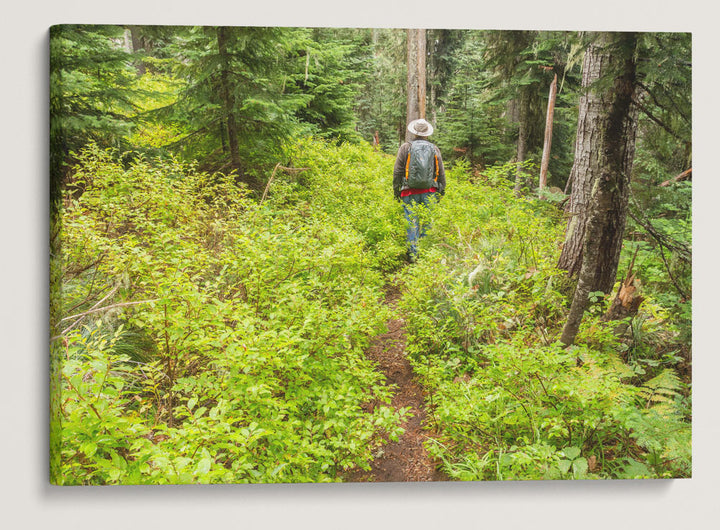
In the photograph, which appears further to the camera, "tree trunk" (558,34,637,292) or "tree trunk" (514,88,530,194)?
"tree trunk" (514,88,530,194)

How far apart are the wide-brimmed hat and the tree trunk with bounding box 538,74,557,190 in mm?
934

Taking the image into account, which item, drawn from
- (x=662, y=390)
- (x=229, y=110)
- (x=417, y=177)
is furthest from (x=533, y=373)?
(x=229, y=110)

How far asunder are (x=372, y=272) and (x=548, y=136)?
1703 millimetres

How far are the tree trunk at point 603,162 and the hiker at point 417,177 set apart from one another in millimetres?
1168

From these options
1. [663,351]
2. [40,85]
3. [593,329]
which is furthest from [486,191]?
[40,85]

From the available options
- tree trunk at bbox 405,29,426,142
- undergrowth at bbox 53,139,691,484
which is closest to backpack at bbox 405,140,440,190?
tree trunk at bbox 405,29,426,142

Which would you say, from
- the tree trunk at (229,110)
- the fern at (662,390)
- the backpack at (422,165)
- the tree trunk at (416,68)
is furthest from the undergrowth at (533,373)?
the tree trunk at (229,110)

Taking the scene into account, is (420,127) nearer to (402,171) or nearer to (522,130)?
(402,171)

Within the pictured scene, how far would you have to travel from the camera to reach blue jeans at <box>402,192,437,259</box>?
4.47m


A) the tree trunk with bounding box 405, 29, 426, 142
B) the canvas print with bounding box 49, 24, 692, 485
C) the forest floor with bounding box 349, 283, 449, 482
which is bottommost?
the forest floor with bounding box 349, 283, 449, 482

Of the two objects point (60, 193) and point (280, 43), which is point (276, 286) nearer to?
point (60, 193)

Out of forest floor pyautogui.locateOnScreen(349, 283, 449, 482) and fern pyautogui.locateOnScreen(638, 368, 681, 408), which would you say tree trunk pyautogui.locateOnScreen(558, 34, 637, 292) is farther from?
forest floor pyautogui.locateOnScreen(349, 283, 449, 482)

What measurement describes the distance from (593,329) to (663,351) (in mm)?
514

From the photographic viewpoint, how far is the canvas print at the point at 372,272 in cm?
287
